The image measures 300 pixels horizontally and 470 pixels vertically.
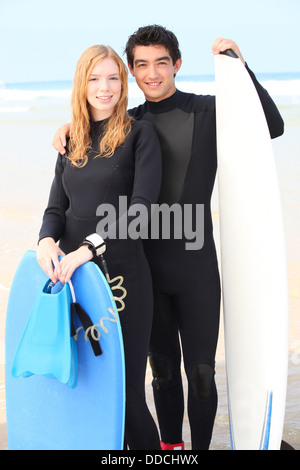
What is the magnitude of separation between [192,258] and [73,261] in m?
0.53

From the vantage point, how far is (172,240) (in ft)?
7.12

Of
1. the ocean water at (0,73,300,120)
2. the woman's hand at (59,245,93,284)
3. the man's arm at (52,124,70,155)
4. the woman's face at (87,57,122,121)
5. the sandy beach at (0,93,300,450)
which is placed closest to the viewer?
the woman's hand at (59,245,93,284)

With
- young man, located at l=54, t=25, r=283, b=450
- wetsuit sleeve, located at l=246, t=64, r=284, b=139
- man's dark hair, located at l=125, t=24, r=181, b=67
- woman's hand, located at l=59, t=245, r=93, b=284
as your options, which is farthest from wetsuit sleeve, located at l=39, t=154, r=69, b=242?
wetsuit sleeve, located at l=246, t=64, r=284, b=139

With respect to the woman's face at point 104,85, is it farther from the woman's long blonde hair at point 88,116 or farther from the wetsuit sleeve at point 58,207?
the wetsuit sleeve at point 58,207

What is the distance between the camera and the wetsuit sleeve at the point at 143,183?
182 cm

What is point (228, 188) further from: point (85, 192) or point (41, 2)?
point (41, 2)

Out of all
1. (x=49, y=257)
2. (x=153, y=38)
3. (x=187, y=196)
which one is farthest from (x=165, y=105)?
(x=49, y=257)

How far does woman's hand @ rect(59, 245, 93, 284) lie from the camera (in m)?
1.80

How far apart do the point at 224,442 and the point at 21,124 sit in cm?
1346

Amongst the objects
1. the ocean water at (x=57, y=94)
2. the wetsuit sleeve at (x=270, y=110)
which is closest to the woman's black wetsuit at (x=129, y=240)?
the wetsuit sleeve at (x=270, y=110)

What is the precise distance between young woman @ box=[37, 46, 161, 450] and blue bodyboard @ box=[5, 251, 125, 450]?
0.08 m

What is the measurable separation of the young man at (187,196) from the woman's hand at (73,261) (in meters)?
0.42

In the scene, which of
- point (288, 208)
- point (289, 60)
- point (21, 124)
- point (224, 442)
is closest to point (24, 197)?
point (288, 208)

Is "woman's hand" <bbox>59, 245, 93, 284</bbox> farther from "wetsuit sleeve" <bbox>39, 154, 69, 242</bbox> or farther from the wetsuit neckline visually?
the wetsuit neckline
